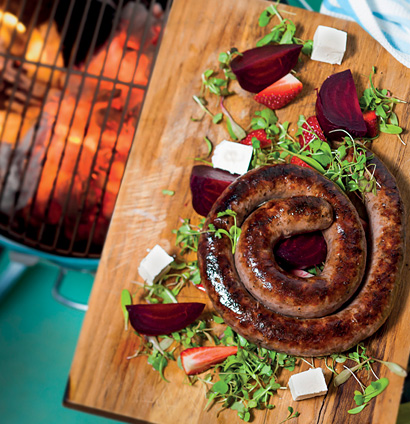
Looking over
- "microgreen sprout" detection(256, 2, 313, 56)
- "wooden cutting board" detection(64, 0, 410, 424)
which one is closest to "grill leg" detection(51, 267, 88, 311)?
"wooden cutting board" detection(64, 0, 410, 424)

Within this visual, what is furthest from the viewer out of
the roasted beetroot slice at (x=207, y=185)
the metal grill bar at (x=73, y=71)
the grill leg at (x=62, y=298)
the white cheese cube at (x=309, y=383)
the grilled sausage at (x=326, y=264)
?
the grill leg at (x=62, y=298)

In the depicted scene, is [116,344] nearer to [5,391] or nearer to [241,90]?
[241,90]

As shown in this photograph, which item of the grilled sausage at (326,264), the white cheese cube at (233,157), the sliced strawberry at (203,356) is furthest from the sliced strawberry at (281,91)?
the sliced strawberry at (203,356)

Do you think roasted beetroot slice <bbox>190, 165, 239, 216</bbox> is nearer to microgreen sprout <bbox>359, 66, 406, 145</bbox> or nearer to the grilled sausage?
the grilled sausage

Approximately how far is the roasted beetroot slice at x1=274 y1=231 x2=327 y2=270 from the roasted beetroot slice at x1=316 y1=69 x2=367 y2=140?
420 mm

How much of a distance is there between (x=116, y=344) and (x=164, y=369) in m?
0.23

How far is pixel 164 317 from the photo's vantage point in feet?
5.79

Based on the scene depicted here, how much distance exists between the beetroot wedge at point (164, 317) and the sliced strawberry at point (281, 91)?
0.89 metres

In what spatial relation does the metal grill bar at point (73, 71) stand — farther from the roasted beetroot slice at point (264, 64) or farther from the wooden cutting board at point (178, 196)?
the roasted beetroot slice at point (264, 64)

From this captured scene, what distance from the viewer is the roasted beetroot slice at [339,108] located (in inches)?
68.2

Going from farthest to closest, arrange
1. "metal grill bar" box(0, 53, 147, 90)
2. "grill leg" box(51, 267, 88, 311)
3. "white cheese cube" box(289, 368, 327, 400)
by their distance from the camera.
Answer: "grill leg" box(51, 267, 88, 311) → "metal grill bar" box(0, 53, 147, 90) → "white cheese cube" box(289, 368, 327, 400)

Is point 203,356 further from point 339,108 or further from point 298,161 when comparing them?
point 339,108

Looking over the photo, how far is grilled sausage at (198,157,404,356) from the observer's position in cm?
156

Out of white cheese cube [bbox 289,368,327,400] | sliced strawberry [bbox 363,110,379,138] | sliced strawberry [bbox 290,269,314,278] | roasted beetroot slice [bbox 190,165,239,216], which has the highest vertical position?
sliced strawberry [bbox 363,110,379,138]
